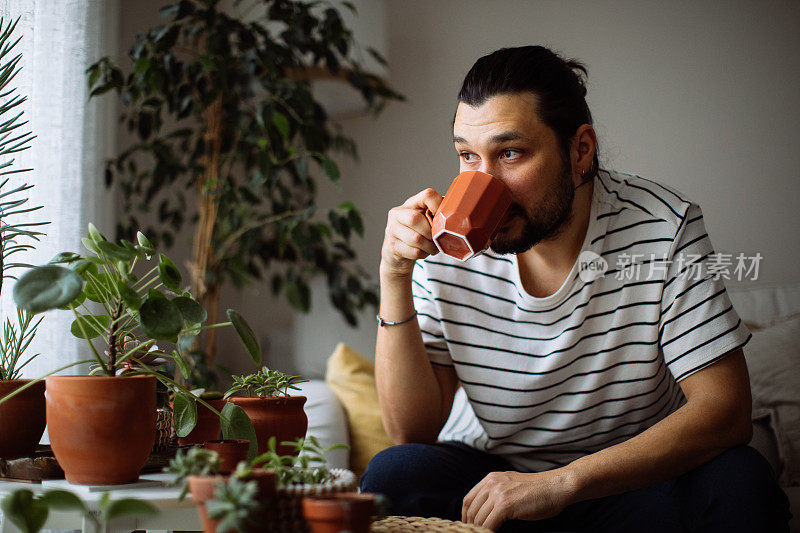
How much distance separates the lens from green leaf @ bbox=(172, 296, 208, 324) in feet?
2.23

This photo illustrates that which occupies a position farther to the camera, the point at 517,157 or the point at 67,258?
the point at 517,157

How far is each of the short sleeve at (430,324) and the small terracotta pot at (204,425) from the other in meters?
0.43

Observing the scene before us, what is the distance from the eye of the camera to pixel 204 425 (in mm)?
850

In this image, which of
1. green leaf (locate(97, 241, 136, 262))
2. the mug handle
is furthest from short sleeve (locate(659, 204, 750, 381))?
green leaf (locate(97, 241, 136, 262))

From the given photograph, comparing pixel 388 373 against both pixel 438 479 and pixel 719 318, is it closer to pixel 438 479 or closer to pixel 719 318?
pixel 438 479

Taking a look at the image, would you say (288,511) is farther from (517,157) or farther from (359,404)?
(359,404)

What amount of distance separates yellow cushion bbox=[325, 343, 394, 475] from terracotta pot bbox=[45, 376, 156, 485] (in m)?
1.10

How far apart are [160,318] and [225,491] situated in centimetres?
23

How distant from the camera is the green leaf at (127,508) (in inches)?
19.1

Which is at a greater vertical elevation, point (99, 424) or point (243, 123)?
point (243, 123)

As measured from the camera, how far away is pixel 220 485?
488mm

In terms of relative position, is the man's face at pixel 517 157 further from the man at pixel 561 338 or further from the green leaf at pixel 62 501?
the green leaf at pixel 62 501

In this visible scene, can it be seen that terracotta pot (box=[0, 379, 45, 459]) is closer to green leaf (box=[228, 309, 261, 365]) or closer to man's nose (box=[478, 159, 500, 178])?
green leaf (box=[228, 309, 261, 365])

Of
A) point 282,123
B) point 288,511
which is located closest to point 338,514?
point 288,511
